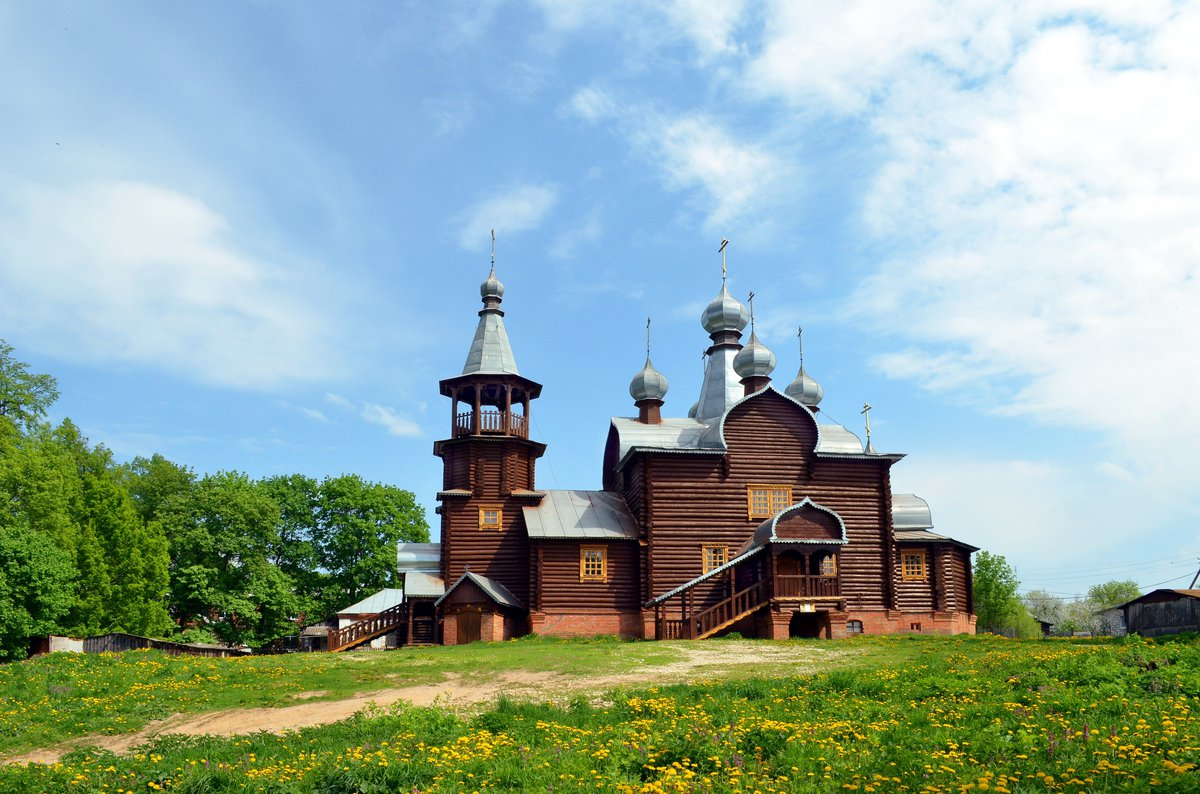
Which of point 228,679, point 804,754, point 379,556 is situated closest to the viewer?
point 804,754

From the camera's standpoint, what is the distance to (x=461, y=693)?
18.4 m

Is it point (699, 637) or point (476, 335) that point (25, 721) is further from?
point (476, 335)

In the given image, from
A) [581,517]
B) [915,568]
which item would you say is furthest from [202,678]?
[915,568]

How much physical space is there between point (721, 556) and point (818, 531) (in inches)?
139

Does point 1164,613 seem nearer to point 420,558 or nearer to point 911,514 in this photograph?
point 911,514

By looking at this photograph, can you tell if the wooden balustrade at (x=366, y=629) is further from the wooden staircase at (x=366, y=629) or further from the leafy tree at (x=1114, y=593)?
the leafy tree at (x=1114, y=593)

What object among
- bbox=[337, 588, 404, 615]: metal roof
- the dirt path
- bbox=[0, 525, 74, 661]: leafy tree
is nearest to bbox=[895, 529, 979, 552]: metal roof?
the dirt path

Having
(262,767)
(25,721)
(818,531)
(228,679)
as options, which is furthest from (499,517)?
(262,767)

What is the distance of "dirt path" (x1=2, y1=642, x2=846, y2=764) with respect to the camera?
1524 cm

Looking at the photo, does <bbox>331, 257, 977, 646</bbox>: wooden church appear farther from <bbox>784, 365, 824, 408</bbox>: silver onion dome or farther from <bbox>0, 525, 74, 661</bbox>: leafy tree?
<bbox>0, 525, 74, 661</bbox>: leafy tree

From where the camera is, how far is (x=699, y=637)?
97.9 ft

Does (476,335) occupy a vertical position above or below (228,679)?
above

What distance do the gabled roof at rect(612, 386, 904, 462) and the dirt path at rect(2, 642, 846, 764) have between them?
10.3 metres

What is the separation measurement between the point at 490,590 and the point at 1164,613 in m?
23.4
